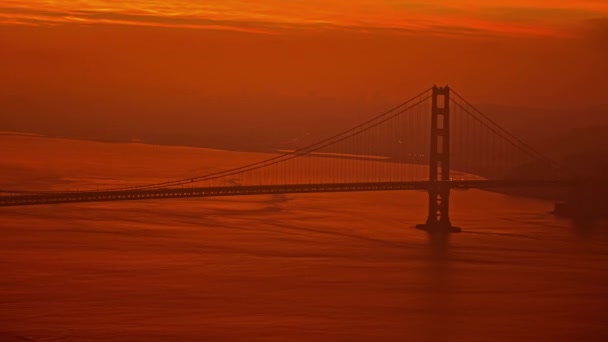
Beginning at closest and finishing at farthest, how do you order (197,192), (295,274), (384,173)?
(295,274) < (197,192) < (384,173)

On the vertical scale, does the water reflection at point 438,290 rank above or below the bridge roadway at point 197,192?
below

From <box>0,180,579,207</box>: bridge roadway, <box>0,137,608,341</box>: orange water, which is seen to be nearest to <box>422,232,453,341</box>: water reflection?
<box>0,137,608,341</box>: orange water

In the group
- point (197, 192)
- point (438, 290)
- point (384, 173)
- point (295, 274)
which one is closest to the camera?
point (438, 290)

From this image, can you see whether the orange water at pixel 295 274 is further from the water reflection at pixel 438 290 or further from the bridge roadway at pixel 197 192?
the bridge roadway at pixel 197 192

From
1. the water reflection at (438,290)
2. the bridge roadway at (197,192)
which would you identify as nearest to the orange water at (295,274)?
the water reflection at (438,290)

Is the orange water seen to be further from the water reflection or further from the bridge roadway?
the bridge roadway

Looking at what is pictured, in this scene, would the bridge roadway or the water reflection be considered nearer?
the water reflection

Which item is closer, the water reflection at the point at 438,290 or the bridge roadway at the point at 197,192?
the water reflection at the point at 438,290

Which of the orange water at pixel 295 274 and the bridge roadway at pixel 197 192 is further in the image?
the bridge roadway at pixel 197 192

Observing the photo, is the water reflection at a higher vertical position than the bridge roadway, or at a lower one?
lower

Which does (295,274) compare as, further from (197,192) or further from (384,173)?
(384,173)

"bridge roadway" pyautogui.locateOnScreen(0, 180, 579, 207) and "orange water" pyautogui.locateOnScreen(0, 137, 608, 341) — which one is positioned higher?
"bridge roadway" pyautogui.locateOnScreen(0, 180, 579, 207)

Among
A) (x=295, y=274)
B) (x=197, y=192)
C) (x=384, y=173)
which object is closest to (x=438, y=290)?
(x=295, y=274)
